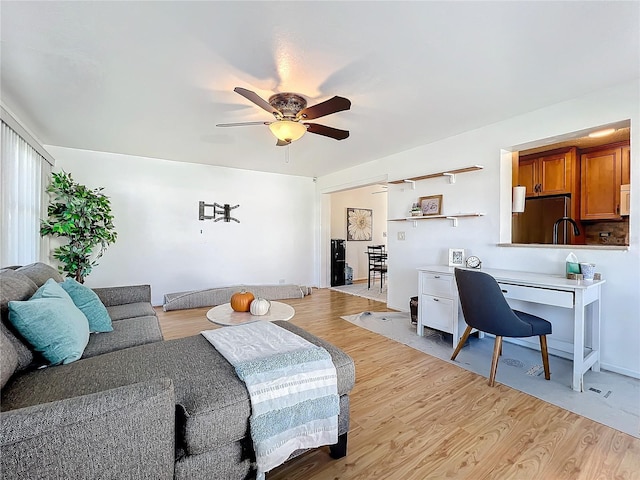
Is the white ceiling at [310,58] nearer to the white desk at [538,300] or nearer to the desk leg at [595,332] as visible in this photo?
the white desk at [538,300]

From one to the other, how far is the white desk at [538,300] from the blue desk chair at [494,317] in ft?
0.61

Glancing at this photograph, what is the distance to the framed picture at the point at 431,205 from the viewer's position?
3812 millimetres

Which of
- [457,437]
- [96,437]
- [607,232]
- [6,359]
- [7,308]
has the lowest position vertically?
[457,437]

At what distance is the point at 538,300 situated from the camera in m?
2.38

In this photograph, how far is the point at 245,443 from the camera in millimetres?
1188

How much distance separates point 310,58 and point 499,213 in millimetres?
2537

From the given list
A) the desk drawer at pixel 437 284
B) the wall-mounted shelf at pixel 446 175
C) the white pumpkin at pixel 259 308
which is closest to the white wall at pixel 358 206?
the wall-mounted shelf at pixel 446 175

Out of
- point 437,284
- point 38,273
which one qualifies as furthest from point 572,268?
point 38,273

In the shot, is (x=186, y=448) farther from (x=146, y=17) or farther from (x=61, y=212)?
(x=61, y=212)

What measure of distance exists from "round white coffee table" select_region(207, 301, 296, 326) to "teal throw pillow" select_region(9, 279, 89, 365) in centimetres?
83

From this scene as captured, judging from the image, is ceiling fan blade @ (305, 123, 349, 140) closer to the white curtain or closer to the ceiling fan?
the ceiling fan

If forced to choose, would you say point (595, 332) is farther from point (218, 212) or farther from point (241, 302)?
point (218, 212)

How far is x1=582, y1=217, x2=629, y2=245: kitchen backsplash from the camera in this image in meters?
3.60

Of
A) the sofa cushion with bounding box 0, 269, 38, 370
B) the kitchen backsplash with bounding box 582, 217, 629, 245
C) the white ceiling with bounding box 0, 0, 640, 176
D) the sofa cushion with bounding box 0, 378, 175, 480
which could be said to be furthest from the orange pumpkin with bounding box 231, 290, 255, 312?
the kitchen backsplash with bounding box 582, 217, 629, 245
